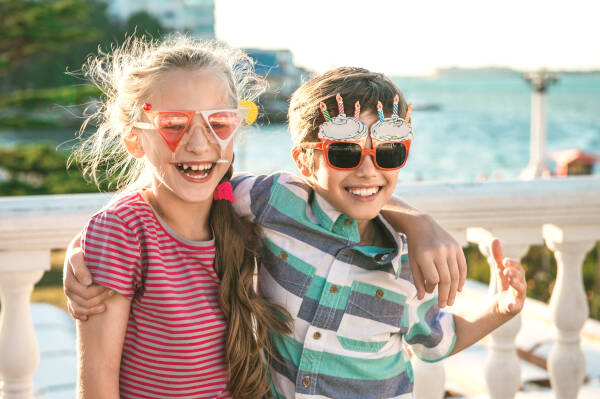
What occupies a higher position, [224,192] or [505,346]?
[224,192]

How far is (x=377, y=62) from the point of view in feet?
6.75

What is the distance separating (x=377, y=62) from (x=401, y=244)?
0.55 meters

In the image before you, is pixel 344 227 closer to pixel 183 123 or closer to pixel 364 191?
pixel 364 191

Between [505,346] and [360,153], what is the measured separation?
1.23 meters

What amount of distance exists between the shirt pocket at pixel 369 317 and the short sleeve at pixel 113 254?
1.95 ft

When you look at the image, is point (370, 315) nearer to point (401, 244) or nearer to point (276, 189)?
point (401, 244)

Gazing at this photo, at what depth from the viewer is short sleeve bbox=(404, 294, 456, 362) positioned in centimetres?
202

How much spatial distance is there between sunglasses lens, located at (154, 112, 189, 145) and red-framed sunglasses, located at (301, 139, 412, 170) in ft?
1.23

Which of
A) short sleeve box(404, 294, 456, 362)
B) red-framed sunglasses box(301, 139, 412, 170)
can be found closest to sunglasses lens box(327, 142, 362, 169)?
red-framed sunglasses box(301, 139, 412, 170)

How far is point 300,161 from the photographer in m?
1.97

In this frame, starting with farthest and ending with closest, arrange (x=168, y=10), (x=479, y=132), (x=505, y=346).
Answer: (x=479, y=132)
(x=168, y=10)
(x=505, y=346)

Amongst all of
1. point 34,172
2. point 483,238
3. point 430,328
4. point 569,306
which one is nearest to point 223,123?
point 430,328

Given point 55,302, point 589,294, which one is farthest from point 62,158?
point 589,294

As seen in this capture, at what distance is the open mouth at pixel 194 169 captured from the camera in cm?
179
